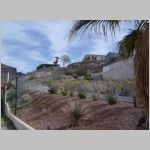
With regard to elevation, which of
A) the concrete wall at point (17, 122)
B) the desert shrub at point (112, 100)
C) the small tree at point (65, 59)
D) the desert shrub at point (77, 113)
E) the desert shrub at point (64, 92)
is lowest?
the concrete wall at point (17, 122)

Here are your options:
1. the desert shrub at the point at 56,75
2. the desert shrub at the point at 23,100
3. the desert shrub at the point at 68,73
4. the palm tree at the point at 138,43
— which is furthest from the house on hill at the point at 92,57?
the desert shrub at the point at 23,100

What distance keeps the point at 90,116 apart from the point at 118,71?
59.0 inches

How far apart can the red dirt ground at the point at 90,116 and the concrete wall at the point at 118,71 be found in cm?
71

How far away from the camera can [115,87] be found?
9.45 m

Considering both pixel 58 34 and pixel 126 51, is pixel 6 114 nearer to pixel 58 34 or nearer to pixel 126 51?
pixel 58 34

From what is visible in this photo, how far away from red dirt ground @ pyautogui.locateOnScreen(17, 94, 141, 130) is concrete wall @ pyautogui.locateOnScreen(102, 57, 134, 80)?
71 cm

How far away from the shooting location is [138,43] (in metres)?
6.05

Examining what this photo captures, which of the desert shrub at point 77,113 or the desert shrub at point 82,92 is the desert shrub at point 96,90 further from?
the desert shrub at point 77,113

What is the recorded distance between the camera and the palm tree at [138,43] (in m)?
6.01

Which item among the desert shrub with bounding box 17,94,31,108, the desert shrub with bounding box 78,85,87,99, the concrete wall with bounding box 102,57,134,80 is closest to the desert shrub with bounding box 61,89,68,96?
the desert shrub with bounding box 78,85,87,99

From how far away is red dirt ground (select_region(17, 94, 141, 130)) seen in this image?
795 cm

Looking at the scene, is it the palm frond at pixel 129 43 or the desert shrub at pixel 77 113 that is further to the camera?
the desert shrub at pixel 77 113

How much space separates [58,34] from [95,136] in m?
2.64

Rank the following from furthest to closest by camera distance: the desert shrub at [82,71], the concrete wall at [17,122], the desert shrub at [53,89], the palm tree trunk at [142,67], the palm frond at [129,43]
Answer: the desert shrub at [53,89]
the desert shrub at [82,71]
the concrete wall at [17,122]
the palm frond at [129,43]
the palm tree trunk at [142,67]
